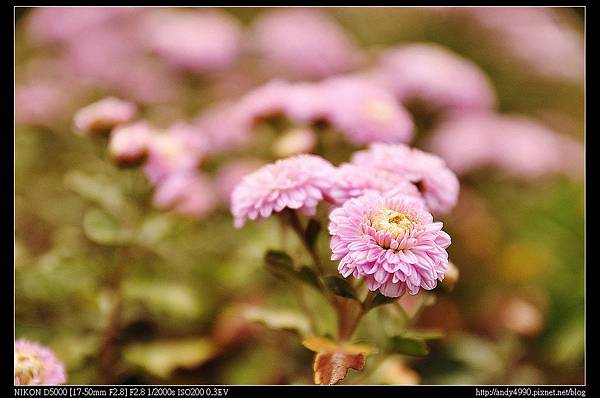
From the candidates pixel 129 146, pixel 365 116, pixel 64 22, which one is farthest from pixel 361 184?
pixel 64 22

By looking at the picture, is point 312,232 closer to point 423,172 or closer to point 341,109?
point 423,172

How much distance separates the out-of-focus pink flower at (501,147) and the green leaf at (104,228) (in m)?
1.10

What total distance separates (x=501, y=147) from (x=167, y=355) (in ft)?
4.09

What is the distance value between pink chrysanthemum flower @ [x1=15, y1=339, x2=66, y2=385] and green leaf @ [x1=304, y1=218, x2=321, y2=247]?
46 centimetres

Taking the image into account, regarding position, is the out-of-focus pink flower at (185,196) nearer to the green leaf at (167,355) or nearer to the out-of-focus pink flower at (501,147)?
the green leaf at (167,355)

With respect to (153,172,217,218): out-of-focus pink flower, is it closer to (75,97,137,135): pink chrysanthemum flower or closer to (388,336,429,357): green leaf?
(75,97,137,135): pink chrysanthemum flower

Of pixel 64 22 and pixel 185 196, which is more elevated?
pixel 64 22

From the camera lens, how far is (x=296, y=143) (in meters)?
1.19

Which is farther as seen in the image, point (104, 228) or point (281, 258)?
point (104, 228)

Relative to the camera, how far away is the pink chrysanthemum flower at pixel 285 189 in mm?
843

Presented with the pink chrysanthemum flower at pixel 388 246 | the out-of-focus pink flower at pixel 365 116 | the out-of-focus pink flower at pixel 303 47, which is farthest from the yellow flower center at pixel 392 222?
the out-of-focus pink flower at pixel 303 47

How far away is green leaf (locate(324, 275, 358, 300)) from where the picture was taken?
2.70ft

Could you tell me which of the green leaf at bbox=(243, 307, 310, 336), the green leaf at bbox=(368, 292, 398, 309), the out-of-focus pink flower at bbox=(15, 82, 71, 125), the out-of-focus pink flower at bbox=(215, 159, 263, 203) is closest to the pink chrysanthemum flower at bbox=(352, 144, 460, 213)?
the green leaf at bbox=(368, 292, 398, 309)
